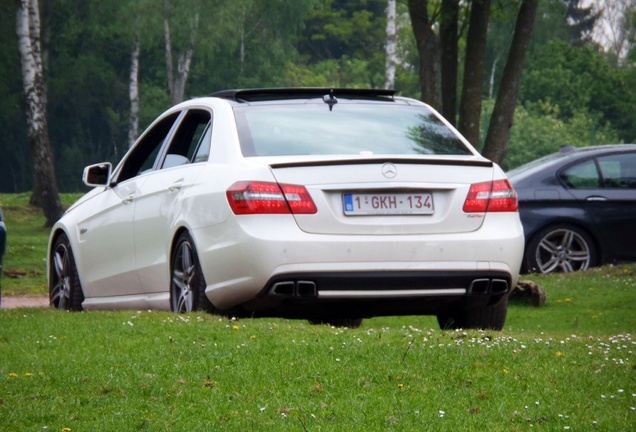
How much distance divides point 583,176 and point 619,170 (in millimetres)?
471

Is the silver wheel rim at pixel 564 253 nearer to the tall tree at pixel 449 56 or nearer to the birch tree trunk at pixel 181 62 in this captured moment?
the tall tree at pixel 449 56

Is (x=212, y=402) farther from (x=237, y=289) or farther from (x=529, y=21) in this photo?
(x=529, y=21)

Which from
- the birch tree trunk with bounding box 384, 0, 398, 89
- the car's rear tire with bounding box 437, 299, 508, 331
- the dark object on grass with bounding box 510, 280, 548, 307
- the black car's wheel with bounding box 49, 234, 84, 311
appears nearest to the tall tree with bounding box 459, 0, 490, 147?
the dark object on grass with bounding box 510, 280, 548, 307

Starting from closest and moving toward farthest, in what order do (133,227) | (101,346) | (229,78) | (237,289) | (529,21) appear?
(101,346) < (237,289) < (133,227) < (529,21) < (229,78)

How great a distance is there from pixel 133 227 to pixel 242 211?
198 cm

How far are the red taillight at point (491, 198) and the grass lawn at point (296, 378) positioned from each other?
79 centimetres

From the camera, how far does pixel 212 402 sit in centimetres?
586

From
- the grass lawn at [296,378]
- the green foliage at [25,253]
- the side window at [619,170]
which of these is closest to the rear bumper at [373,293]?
the grass lawn at [296,378]

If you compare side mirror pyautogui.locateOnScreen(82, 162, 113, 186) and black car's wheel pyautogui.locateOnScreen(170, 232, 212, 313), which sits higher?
side mirror pyautogui.locateOnScreen(82, 162, 113, 186)

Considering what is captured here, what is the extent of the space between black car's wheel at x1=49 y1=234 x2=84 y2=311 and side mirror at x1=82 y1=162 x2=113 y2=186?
0.65m

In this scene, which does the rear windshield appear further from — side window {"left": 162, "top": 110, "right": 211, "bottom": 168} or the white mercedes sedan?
side window {"left": 162, "top": 110, "right": 211, "bottom": 168}

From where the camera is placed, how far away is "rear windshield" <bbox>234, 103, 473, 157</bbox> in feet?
27.2

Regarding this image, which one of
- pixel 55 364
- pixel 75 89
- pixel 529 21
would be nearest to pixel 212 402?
pixel 55 364

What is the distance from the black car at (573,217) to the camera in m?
15.7
